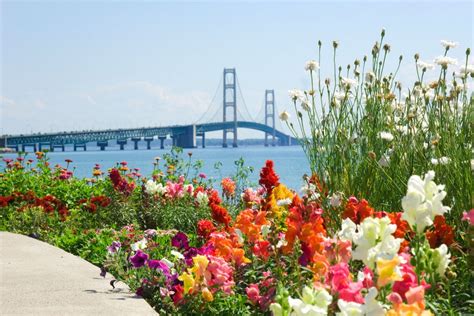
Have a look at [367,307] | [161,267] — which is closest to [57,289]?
[161,267]

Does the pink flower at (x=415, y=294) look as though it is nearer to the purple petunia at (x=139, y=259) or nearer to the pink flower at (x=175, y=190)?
the purple petunia at (x=139, y=259)

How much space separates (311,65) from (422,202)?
2.68 m

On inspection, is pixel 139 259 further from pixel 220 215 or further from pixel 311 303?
pixel 311 303

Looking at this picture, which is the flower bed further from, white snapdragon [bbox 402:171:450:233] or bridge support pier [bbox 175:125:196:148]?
bridge support pier [bbox 175:125:196:148]

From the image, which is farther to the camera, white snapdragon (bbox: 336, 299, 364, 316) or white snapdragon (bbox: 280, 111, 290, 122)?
white snapdragon (bbox: 280, 111, 290, 122)

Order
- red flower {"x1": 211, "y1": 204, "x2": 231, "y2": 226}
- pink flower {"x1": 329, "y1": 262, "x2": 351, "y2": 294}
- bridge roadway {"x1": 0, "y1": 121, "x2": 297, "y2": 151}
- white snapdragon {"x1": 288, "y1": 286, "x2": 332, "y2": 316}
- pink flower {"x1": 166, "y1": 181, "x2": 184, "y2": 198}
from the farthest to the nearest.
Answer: bridge roadway {"x1": 0, "y1": 121, "x2": 297, "y2": 151}, pink flower {"x1": 166, "y1": 181, "x2": 184, "y2": 198}, red flower {"x1": 211, "y1": 204, "x2": 231, "y2": 226}, pink flower {"x1": 329, "y1": 262, "x2": 351, "y2": 294}, white snapdragon {"x1": 288, "y1": 286, "x2": 332, "y2": 316}

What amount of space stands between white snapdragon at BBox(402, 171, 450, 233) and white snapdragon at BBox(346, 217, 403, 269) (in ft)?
0.46

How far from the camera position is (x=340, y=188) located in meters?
4.76

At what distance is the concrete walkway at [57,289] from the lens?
3.67 metres

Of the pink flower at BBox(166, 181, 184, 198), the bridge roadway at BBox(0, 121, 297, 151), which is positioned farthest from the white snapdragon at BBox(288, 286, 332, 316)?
the bridge roadway at BBox(0, 121, 297, 151)

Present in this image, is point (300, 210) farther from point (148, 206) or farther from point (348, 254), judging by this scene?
point (148, 206)

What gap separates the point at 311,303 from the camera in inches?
80.7

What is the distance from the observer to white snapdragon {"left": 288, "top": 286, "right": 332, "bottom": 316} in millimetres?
1989

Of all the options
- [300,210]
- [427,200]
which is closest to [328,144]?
[300,210]
